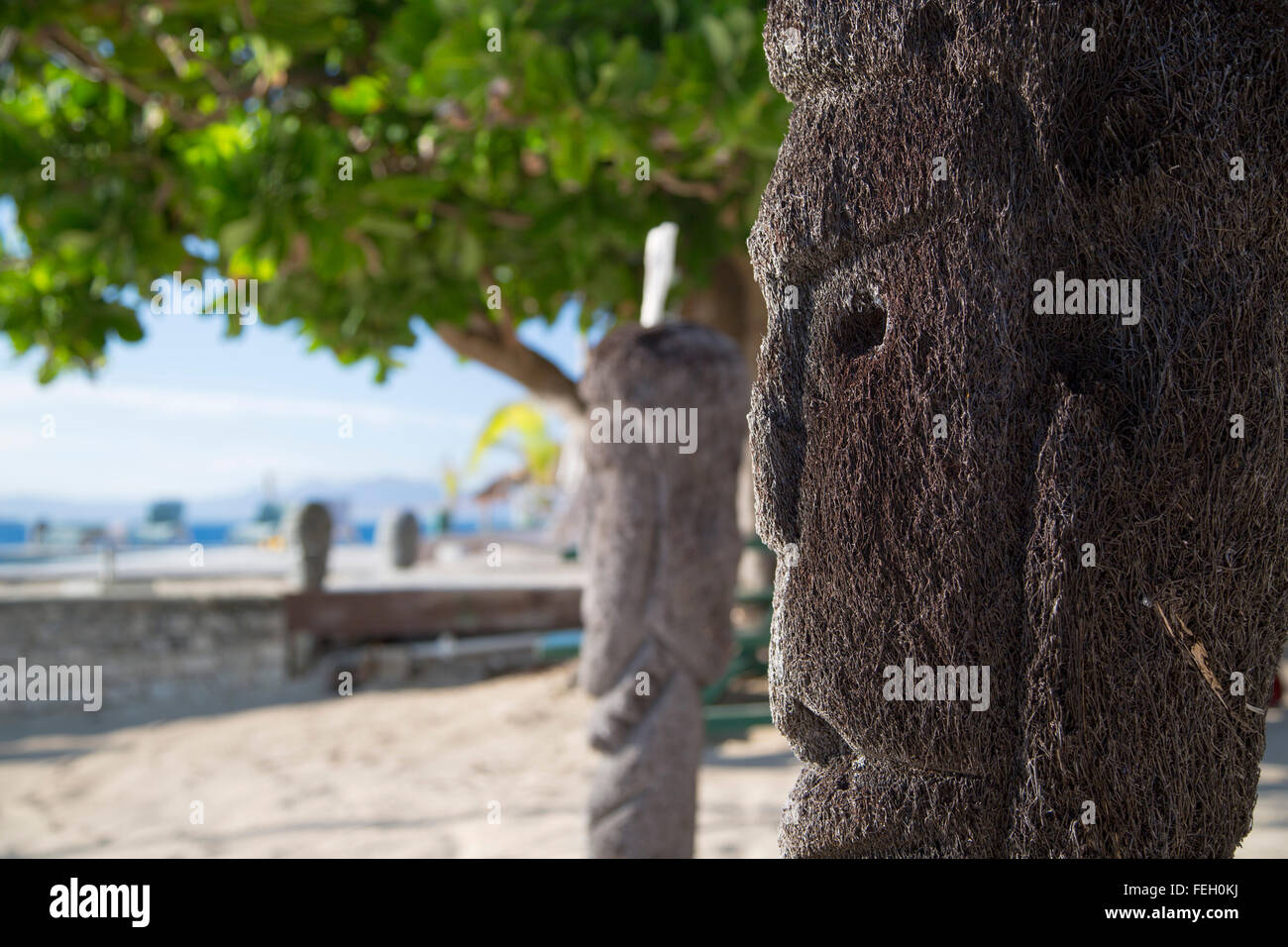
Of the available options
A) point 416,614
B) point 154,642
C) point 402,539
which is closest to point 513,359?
point 416,614

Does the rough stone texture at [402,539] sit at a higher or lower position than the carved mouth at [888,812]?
lower

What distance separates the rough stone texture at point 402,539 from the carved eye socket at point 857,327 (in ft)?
49.9

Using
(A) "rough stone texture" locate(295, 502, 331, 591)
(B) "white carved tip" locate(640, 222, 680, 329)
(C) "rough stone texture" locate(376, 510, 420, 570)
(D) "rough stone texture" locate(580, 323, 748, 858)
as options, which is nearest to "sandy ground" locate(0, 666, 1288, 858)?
(D) "rough stone texture" locate(580, 323, 748, 858)

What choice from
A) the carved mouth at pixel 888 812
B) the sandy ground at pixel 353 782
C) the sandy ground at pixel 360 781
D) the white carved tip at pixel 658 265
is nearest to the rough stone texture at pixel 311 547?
the sandy ground at pixel 360 781

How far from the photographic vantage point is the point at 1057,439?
1371 mm

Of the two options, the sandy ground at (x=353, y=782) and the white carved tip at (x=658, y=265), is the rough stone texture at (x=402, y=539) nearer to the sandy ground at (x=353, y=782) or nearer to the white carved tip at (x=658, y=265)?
the sandy ground at (x=353, y=782)

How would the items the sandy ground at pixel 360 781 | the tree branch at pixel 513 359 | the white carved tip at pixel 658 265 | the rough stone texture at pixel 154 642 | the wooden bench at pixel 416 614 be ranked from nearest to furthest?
the sandy ground at pixel 360 781
the white carved tip at pixel 658 265
the tree branch at pixel 513 359
the rough stone texture at pixel 154 642
the wooden bench at pixel 416 614

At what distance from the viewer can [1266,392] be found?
4.50ft

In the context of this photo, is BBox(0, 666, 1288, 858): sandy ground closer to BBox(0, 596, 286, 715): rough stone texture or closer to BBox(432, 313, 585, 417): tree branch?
BBox(0, 596, 286, 715): rough stone texture

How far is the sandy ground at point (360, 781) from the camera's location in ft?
18.3

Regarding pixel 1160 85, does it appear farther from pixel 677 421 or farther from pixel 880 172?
pixel 677 421

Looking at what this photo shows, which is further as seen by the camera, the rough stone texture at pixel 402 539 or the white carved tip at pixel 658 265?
the rough stone texture at pixel 402 539

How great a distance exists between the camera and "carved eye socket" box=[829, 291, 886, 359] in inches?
60.6

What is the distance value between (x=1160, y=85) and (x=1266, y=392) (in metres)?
0.43
